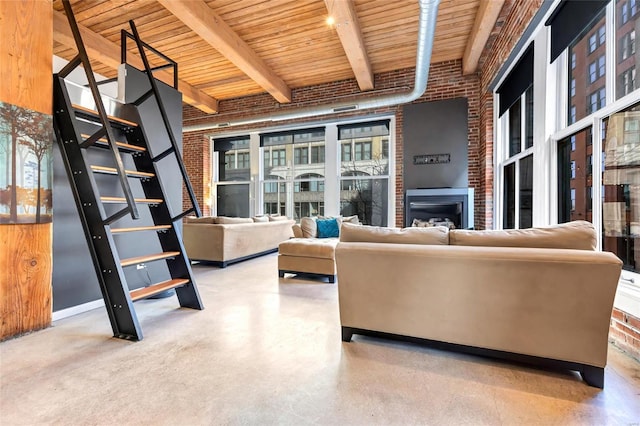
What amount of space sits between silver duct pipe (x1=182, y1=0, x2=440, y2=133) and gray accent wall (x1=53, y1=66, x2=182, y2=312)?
3.12 meters

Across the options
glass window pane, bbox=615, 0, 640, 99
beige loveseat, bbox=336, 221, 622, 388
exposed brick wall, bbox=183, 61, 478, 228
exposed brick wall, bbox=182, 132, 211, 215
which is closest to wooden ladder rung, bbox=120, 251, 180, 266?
beige loveseat, bbox=336, 221, 622, 388

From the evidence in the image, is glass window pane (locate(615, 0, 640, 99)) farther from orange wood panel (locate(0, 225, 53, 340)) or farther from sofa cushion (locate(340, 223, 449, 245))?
orange wood panel (locate(0, 225, 53, 340))

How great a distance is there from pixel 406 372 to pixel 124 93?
12.2ft

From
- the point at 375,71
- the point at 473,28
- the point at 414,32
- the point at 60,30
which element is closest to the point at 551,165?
the point at 473,28

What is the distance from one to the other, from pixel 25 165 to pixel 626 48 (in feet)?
14.6

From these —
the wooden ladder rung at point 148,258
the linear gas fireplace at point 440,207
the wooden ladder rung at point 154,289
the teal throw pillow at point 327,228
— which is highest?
the linear gas fireplace at point 440,207

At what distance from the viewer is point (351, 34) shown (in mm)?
4258

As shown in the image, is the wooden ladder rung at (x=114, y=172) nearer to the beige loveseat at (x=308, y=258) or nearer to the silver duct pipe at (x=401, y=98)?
the beige loveseat at (x=308, y=258)

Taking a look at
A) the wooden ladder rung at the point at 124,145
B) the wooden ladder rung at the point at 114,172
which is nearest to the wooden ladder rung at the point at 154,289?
the wooden ladder rung at the point at 114,172

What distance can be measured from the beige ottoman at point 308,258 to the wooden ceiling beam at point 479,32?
3467 millimetres

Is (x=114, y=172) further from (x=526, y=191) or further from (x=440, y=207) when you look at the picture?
(x=440, y=207)

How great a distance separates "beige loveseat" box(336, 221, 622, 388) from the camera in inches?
63.6

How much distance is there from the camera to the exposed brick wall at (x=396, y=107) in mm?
5562

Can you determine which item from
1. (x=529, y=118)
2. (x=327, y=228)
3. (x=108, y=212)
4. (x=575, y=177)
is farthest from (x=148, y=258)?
(x=529, y=118)
